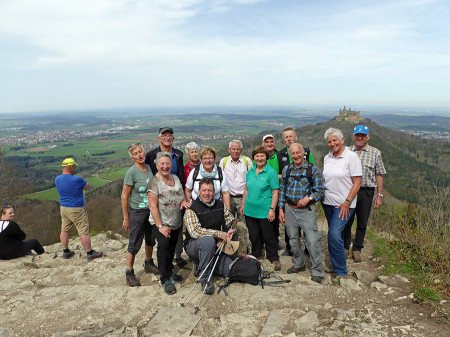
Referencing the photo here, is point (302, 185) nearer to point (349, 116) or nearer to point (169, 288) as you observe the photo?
point (169, 288)

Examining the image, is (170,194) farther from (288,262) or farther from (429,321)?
(429,321)

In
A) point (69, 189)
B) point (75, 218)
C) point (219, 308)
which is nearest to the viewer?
point (219, 308)

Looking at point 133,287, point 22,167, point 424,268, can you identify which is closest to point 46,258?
point 133,287

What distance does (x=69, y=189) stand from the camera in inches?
207

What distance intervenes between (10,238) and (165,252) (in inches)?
155

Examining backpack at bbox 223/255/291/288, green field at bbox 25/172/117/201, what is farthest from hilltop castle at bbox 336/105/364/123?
backpack at bbox 223/255/291/288

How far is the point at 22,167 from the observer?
75.4 m

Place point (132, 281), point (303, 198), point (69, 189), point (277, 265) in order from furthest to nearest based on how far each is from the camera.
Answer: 1. point (69, 189)
2. point (277, 265)
3. point (132, 281)
4. point (303, 198)

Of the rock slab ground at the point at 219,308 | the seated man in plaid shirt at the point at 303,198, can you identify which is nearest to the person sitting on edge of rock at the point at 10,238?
the rock slab ground at the point at 219,308

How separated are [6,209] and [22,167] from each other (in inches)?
3507

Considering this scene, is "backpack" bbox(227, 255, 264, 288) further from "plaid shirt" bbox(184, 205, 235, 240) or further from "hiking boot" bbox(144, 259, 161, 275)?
"hiking boot" bbox(144, 259, 161, 275)

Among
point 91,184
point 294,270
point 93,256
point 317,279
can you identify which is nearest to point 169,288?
point 294,270

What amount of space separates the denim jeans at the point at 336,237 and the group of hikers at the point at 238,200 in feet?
0.05

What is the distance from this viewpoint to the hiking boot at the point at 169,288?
400cm
